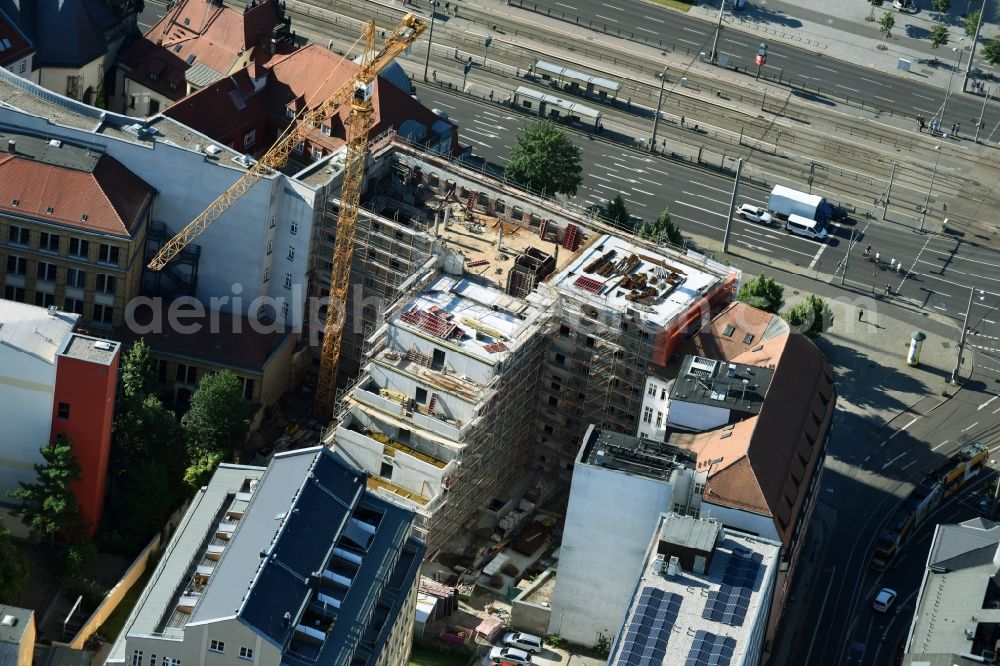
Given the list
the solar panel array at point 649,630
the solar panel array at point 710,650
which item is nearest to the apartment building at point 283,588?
the solar panel array at point 649,630

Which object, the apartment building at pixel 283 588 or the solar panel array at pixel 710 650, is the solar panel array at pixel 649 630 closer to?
the solar panel array at pixel 710 650

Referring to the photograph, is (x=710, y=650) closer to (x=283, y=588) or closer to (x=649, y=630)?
(x=649, y=630)

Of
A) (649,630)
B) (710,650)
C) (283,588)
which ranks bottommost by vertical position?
(283,588)

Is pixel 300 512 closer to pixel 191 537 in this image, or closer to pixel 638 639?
pixel 191 537

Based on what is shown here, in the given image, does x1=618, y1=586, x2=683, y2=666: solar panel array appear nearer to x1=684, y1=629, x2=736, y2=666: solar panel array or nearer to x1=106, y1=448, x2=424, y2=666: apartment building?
x1=684, y1=629, x2=736, y2=666: solar panel array

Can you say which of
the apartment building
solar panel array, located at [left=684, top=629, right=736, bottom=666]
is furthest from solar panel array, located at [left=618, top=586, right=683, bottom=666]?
the apartment building

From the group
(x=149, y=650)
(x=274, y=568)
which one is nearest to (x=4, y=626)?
(x=149, y=650)

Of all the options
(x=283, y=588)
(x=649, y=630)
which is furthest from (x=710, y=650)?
(x=283, y=588)
